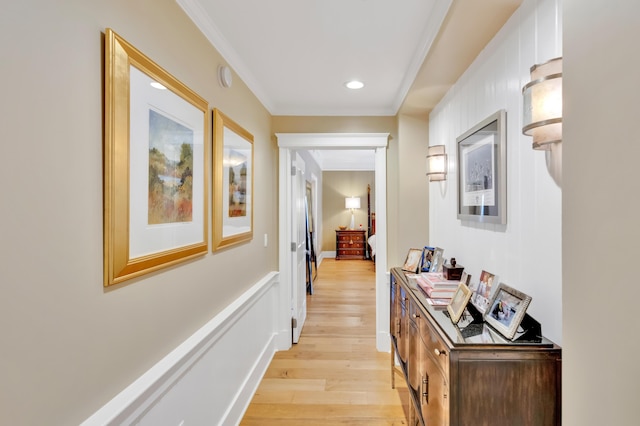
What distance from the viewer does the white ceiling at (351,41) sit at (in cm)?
156

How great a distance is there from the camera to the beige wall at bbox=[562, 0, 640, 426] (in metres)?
0.57

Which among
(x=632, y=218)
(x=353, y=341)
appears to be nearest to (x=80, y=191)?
(x=632, y=218)

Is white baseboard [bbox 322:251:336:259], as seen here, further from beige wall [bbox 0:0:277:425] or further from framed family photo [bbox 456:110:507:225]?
beige wall [bbox 0:0:277:425]

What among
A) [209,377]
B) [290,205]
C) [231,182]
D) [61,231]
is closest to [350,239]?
[290,205]

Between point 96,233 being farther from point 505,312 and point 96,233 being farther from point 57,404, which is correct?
point 505,312

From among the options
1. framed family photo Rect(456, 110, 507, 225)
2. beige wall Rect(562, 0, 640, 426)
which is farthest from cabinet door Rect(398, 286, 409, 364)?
beige wall Rect(562, 0, 640, 426)

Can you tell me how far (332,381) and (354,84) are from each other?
92.8 inches

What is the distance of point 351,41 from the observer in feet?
6.29

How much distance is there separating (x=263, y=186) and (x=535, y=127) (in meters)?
2.24

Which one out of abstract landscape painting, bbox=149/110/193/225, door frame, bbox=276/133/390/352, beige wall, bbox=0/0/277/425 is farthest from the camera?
door frame, bbox=276/133/390/352

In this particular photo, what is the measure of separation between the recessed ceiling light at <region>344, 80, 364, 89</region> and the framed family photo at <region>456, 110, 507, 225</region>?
2.89 ft

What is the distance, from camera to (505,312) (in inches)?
49.1

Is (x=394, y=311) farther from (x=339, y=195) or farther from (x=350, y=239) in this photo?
(x=339, y=195)

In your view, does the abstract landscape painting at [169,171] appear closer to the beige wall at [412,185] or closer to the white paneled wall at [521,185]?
the white paneled wall at [521,185]
